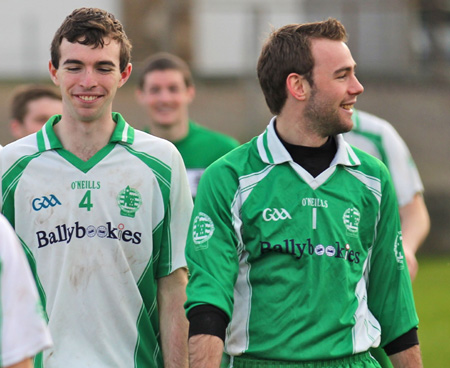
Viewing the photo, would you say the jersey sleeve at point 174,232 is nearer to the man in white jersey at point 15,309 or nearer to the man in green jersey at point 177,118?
the man in white jersey at point 15,309

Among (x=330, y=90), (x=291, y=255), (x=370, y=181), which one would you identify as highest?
(x=330, y=90)

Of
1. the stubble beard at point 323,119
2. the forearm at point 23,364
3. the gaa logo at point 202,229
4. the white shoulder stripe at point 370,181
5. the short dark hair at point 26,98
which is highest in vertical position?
the stubble beard at point 323,119

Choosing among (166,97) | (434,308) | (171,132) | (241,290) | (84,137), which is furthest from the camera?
(434,308)

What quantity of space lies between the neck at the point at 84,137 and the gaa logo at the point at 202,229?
65cm

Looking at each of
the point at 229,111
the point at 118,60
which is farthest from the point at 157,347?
the point at 229,111

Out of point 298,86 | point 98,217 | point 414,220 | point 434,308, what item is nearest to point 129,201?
point 98,217

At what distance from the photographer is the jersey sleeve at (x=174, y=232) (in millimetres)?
4840

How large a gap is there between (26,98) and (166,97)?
116 cm

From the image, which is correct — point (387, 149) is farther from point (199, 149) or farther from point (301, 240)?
point (301, 240)

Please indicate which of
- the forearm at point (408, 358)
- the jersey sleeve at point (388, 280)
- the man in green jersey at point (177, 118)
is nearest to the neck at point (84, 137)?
the jersey sleeve at point (388, 280)

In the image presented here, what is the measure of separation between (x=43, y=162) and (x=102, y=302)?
0.71 meters

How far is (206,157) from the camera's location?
769 cm

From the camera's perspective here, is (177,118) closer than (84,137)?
No

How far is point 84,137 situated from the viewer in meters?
4.82
